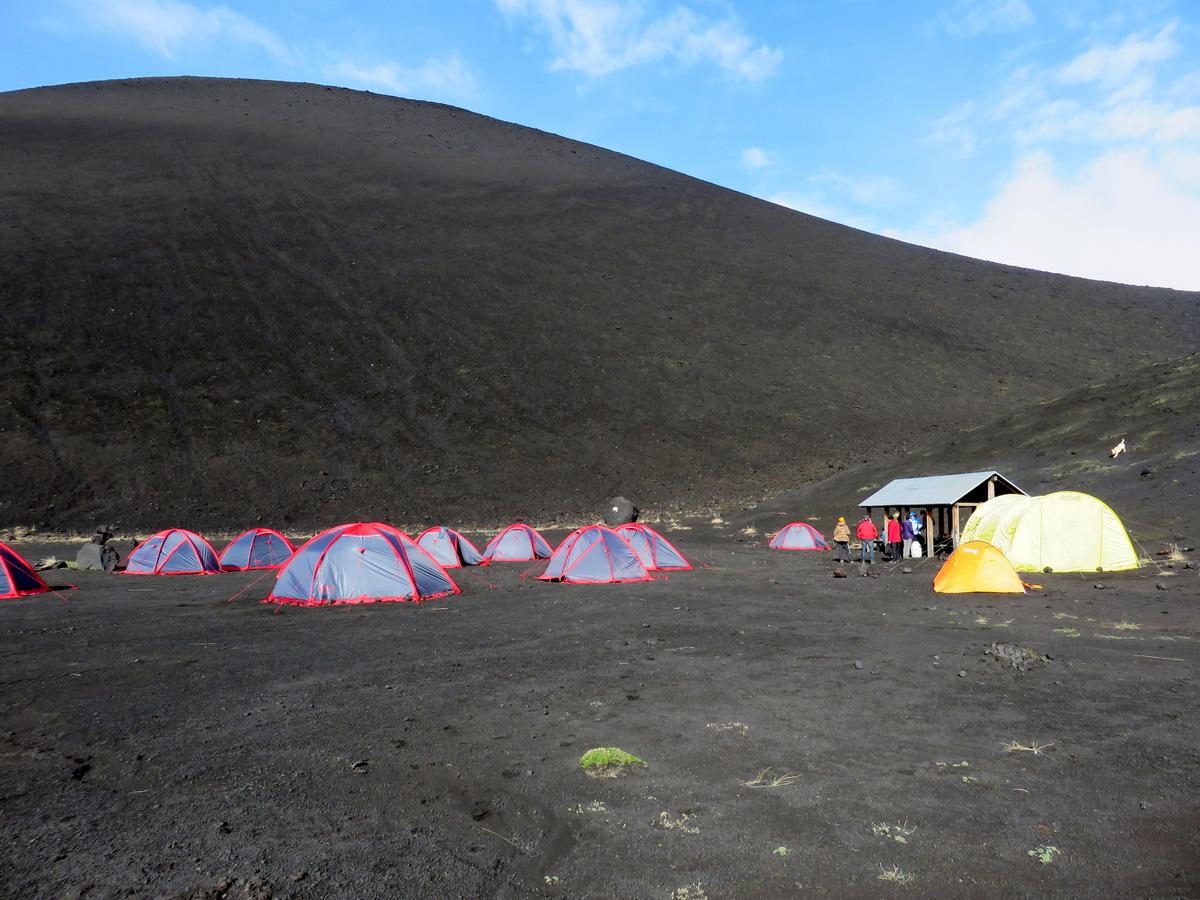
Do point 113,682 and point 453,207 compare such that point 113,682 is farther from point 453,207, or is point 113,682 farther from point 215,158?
point 215,158

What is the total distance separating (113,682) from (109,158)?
71.6 metres

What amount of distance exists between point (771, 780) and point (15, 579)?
57.9 feet

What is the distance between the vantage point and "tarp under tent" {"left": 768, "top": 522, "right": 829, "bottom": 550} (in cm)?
2802

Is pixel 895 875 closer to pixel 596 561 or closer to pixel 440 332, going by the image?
pixel 596 561

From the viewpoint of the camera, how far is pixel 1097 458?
3005 cm

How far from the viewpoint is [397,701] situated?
816 cm

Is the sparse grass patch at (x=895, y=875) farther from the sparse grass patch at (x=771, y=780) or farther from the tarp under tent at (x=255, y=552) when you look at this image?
the tarp under tent at (x=255, y=552)

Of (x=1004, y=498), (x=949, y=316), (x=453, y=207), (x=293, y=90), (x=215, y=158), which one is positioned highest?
(x=293, y=90)

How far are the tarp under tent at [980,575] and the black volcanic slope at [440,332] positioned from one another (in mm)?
23304

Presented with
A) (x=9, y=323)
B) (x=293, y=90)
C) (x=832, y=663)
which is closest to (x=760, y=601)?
(x=832, y=663)

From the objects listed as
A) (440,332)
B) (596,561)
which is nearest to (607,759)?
(596,561)

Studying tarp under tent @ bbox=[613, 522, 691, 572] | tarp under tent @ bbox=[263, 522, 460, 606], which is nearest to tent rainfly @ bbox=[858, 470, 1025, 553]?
tarp under tent @ bbox=[613, 522, 691, 572]

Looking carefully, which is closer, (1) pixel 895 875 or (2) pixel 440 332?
(1) pixel 895 875

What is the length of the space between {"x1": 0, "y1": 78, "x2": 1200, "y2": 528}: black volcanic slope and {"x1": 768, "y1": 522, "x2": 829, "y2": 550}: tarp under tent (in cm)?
1106
